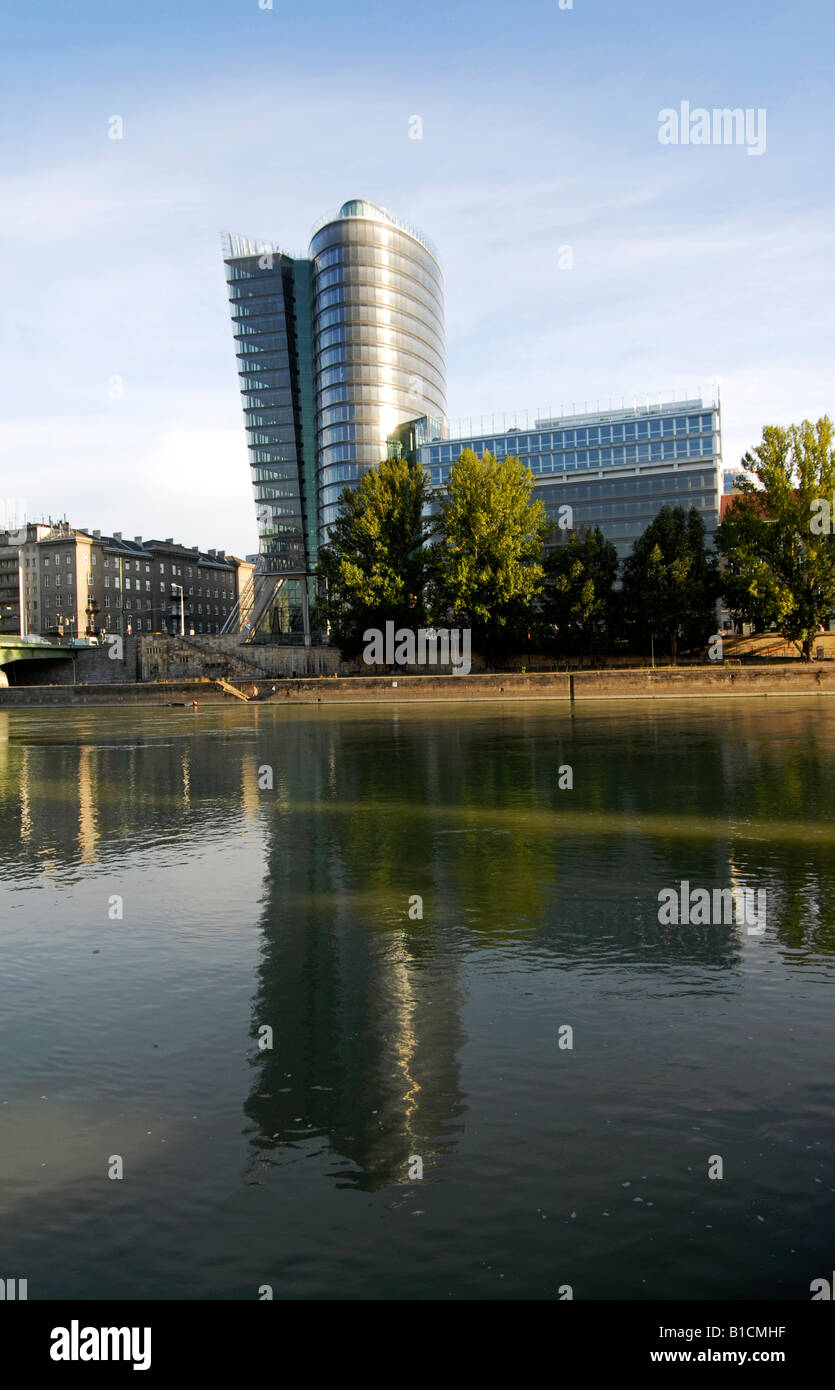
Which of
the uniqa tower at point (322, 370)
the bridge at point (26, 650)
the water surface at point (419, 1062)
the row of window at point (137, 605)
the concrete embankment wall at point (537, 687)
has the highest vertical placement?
the uniqa tower at point (322, 370)

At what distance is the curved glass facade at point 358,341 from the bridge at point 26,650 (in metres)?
39.4

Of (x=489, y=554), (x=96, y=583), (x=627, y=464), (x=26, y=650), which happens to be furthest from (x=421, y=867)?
(x=96, y=583)

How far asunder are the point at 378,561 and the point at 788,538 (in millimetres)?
33169

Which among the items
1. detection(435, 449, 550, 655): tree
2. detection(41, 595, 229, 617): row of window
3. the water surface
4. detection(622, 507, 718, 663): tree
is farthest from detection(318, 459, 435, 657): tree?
detection(41, 595, 229, 617): row of window

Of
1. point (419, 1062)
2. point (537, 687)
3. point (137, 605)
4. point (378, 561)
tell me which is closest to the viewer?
point (419, 1062)

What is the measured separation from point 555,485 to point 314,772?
4349 inches

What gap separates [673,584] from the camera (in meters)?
83.1

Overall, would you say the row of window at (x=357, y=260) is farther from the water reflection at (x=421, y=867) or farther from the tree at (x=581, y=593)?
the water reflection at (x=421, y=867)

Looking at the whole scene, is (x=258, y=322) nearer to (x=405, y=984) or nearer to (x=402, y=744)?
(x=402, y=744)

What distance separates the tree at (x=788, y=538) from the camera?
75375 millimetres

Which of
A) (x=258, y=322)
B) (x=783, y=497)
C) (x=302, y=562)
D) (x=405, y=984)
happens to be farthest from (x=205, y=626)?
(x=405, y=984)

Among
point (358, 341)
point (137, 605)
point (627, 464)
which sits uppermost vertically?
point (358, 341)

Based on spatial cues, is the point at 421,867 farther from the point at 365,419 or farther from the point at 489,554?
the point at 365,419

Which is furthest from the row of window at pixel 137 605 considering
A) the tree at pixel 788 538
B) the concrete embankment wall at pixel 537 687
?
the tree at pixel 788 538
